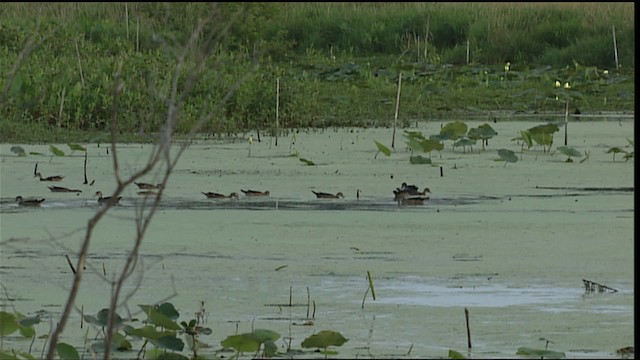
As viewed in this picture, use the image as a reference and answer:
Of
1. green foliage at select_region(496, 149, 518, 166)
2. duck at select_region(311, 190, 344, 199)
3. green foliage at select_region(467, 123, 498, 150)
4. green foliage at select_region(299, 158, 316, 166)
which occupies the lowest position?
duck at select_region(311, 190, 344, 199)

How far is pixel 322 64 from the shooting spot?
13.6m

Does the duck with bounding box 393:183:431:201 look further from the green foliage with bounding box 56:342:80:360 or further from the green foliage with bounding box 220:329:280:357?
the green foliage with bounding box 56:342:80:360

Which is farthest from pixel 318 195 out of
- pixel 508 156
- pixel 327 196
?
pixel 508 156

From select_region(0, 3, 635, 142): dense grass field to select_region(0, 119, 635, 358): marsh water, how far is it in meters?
0.50

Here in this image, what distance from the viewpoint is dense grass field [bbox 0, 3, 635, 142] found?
8.41 metres

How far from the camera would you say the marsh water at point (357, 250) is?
329cm

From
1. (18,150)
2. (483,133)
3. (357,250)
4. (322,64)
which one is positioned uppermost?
(322,64)

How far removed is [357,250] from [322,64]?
931 centimetres

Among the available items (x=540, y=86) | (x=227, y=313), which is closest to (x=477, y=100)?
(x=540, y=86)

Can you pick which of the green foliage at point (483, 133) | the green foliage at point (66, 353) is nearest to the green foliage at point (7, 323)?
the green foliage at point (66, 353)

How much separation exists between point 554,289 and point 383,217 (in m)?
1.36

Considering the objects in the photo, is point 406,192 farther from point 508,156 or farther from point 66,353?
point 66,353

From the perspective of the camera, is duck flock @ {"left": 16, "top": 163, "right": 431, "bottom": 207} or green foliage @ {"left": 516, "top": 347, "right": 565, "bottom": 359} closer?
green foliage @ {"left": 516, "top": 347, "right": 565, "bottom": 359}

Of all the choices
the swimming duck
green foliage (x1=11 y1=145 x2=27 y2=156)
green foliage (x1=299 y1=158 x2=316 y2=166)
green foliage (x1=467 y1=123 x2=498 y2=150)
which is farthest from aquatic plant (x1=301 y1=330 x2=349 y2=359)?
green foliage (x1=467 y1=123 x2=498 y2=150)
